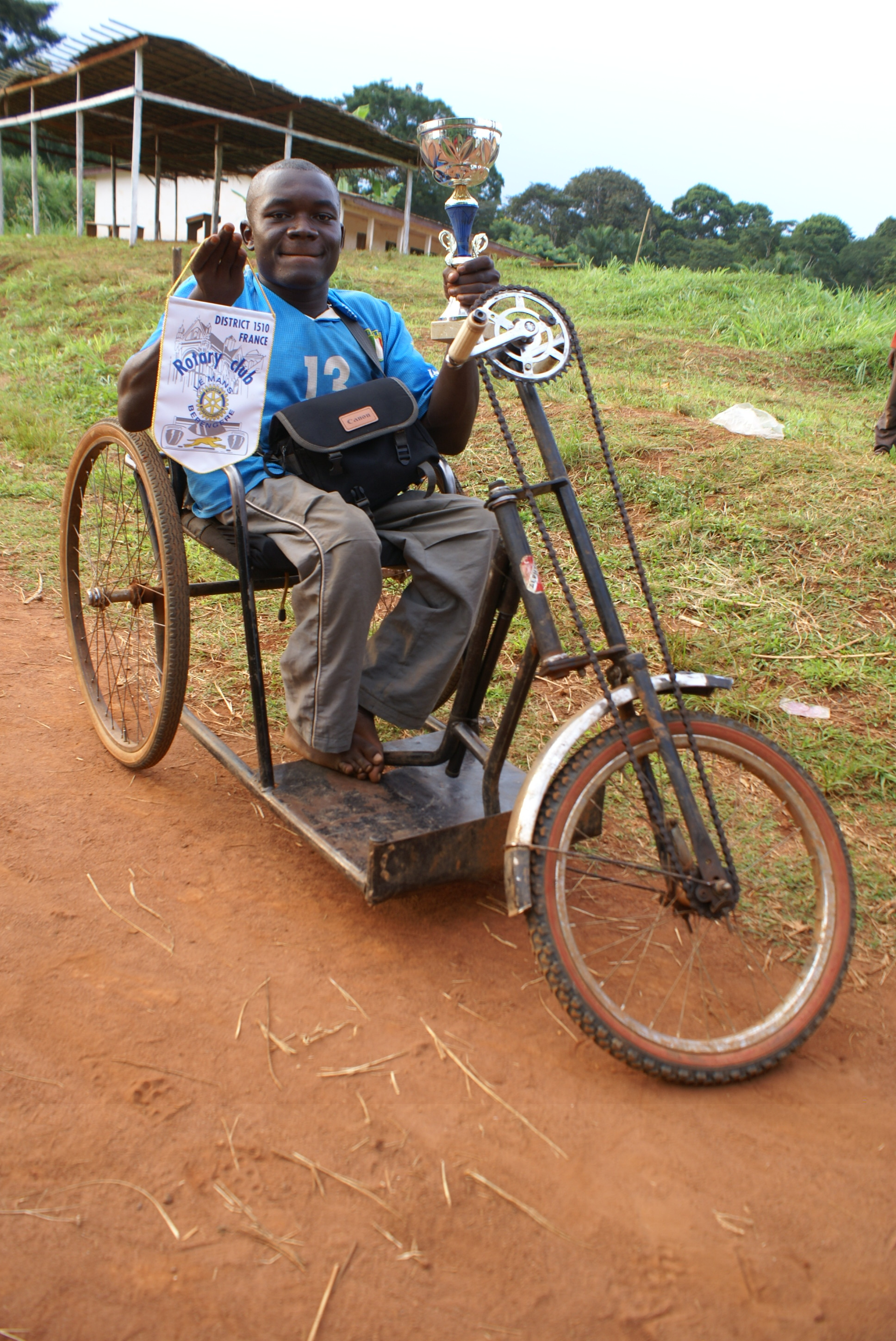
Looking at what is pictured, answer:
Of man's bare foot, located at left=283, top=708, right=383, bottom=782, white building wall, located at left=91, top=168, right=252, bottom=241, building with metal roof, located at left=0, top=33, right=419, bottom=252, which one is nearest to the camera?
man's bare foot, located at left=283, top=708, right=383, bottom=782

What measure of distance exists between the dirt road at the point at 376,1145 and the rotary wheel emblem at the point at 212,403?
1.18m

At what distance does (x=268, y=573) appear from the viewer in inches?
104

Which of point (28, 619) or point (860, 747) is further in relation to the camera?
point (28, 619)

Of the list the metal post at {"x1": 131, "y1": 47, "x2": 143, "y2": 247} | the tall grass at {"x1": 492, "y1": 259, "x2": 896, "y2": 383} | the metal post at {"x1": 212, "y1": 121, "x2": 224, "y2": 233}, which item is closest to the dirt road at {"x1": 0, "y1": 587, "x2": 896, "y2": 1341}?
the tall grass at {"x1": 492, "y1": 259, "x2": 896, "y2": 383}

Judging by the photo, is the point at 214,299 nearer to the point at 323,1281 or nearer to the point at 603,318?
the point at 323,1281

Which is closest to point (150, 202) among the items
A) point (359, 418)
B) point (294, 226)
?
point (294, 226)

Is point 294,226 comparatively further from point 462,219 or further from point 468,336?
point 468,336

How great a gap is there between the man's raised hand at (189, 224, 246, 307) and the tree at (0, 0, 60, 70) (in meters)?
39.5

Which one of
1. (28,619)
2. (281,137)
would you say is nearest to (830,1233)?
(28,619)

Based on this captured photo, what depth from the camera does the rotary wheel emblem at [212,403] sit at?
233 cm

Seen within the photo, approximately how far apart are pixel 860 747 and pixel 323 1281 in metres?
2.45

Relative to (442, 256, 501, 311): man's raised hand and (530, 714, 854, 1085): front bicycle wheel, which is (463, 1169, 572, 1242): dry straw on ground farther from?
(442, 256, 501, 311): man's raised hand

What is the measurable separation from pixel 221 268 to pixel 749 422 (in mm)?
4110

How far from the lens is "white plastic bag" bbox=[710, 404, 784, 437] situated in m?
5.55
